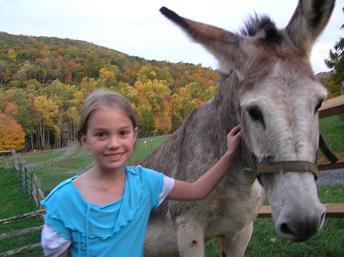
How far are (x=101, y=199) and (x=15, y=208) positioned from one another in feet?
53.9

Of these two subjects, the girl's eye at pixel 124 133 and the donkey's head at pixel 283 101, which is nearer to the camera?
the donkey's head at pixel 283 101

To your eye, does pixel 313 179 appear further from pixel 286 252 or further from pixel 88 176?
pixel 286 252

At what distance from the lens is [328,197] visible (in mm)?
7922

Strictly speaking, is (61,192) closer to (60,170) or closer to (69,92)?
(60,170)

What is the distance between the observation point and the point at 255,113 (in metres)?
2.14

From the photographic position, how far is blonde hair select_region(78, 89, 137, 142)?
2.01 metres

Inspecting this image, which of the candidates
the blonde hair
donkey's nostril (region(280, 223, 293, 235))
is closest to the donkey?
donkey's nostril (region(280, 223, 293, 235))

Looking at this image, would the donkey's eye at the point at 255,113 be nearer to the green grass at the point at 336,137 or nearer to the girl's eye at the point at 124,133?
the girl's eye at the point at 124,133

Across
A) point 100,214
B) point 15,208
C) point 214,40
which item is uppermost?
point 214,40

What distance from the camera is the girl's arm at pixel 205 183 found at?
240 cm

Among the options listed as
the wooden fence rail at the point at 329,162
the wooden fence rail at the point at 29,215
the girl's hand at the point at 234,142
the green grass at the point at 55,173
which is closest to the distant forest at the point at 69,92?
the green grass at the point at 55,173

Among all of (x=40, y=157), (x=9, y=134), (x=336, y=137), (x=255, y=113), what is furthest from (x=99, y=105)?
(x=9, y=134)

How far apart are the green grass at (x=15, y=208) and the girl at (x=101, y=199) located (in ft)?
27.6

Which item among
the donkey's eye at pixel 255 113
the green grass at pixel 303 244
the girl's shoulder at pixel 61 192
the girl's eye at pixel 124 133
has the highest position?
the donkey's eye at pixel 255 113
